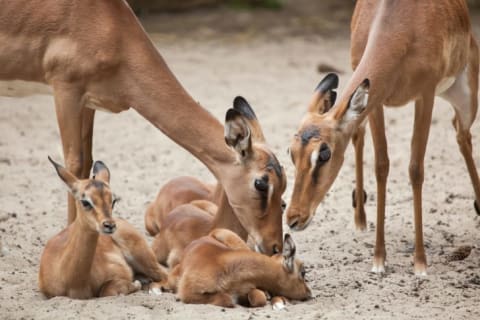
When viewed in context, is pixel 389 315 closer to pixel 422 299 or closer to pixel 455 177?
pixel 422 299

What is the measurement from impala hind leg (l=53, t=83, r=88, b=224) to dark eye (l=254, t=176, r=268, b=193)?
1423mm

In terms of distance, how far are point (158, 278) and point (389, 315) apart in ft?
5.70

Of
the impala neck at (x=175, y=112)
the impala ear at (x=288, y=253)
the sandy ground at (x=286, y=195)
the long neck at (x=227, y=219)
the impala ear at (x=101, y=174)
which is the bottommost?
the sandy ground at (x=286, y=195)

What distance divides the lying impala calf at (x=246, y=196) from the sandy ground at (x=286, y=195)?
2.06 feet

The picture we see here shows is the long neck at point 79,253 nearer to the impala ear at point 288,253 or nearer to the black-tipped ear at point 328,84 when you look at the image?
the impala ear at point 288,253

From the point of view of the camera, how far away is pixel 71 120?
7.45m

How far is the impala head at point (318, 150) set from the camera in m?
6.83

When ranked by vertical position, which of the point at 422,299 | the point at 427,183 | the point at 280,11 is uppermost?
the point at 422,299

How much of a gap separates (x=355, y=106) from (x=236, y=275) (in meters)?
1.37

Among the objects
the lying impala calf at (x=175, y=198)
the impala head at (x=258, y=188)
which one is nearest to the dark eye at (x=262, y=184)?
the impala head at (x=258, y=188)

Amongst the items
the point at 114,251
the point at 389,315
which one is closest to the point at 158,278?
the point at 114,251

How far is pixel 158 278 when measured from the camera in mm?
7383

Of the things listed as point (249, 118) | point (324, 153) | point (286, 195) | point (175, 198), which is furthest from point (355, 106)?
point (286, 195)

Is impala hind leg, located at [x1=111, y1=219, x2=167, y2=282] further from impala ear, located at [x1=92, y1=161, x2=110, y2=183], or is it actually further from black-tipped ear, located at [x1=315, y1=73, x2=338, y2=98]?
black-tipped ear, located at [x1=315, y1=73, x2=338, y2=98]
